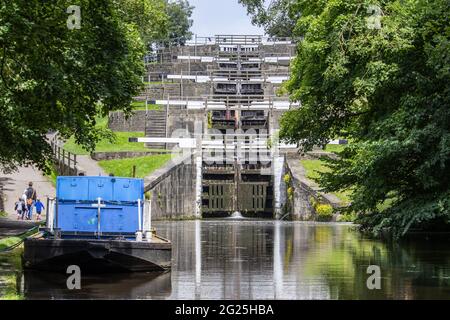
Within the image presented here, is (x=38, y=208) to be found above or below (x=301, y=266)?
above

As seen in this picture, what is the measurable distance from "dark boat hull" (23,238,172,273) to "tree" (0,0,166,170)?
3.31 m

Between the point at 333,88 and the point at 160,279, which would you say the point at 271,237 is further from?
the point at 160,279

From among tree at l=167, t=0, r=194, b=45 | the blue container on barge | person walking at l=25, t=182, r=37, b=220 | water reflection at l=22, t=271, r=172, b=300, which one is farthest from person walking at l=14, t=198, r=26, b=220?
tree at l=167, t=0, r=194, b=45

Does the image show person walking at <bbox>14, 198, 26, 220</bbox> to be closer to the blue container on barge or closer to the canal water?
the canal water

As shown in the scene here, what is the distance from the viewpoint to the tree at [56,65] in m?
21.0

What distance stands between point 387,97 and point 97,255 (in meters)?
12.6

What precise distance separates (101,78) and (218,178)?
32517 millimetres

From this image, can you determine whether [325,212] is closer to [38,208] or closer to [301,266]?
[38,208]

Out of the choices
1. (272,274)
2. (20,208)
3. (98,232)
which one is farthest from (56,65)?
(20,208)

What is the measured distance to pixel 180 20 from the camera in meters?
128

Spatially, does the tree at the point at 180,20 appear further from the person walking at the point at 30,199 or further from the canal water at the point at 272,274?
the canal water at the point at 272,274

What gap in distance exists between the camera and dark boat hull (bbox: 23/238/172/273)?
876 inches

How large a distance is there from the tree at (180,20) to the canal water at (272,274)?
9105cm

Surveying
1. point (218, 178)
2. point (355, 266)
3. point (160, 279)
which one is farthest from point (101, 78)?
point (218, 178)
